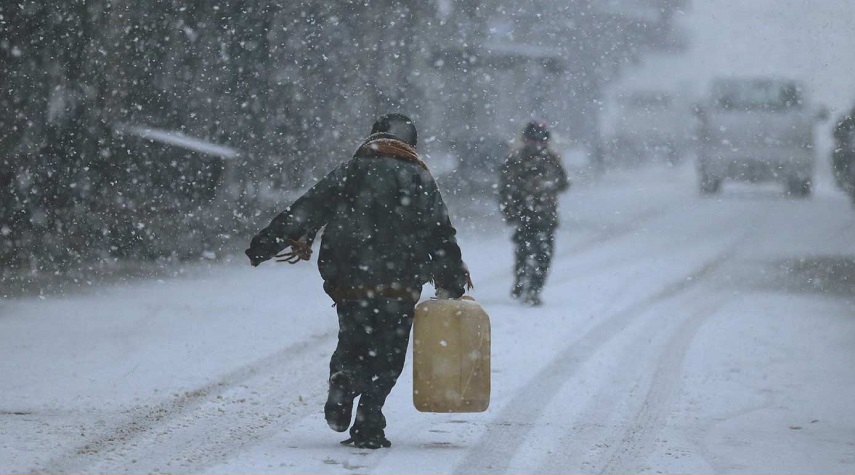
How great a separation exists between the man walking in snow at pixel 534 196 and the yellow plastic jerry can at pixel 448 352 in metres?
5.67

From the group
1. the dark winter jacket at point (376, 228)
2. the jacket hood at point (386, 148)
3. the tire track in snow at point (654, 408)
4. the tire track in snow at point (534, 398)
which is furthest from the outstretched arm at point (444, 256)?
the tire track in snow at point (654, 408)

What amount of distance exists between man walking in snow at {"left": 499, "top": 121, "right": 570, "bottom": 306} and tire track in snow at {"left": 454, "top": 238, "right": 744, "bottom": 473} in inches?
32.1

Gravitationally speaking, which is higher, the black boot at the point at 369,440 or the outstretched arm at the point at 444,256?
the outstretched arm at the point at 444,256

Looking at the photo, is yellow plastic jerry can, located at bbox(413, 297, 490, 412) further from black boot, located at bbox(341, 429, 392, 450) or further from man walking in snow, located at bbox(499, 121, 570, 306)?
man walking in snow, located at bbox(499, 121, 570, 306)

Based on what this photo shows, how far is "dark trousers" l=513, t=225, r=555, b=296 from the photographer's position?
11.2 meters

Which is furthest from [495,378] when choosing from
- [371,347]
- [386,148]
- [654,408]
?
[386,148]

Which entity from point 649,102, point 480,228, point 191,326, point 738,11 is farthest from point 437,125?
point 738,11

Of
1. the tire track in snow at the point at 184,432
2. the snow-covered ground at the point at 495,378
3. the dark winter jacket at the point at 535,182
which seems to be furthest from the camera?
the dark winter jacket at the point at 535,182

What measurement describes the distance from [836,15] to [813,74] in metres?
3.65

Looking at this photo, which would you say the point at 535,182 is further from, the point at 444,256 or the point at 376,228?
the point at 376,228

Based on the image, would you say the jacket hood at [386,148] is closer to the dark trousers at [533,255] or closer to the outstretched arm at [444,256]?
the outstretched arm at [444,256]

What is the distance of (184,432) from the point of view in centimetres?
593

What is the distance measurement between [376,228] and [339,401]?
0.76m

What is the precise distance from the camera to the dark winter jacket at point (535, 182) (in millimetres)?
11055
